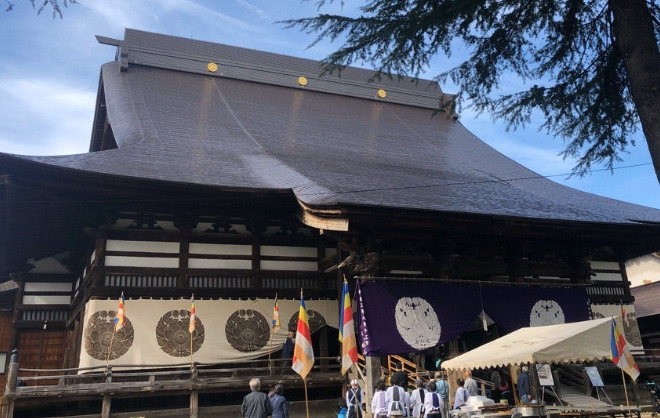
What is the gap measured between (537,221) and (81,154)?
30.7ft

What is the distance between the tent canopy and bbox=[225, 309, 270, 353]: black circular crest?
440 cm

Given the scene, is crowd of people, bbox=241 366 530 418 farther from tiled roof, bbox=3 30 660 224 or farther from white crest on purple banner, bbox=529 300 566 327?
tiled roof, bbox=3 30 660 224

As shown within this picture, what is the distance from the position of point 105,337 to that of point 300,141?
8068 mm

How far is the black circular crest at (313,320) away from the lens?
12422 mm

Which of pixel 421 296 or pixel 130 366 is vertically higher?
pixel 421 296

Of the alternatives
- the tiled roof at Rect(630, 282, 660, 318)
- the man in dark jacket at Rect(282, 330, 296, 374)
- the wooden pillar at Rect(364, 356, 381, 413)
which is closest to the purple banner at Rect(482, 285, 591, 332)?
the wooden pillar at Rect(364, 356, 381, 413)

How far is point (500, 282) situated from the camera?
40.9 ft

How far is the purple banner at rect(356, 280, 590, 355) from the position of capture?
36.0 feet

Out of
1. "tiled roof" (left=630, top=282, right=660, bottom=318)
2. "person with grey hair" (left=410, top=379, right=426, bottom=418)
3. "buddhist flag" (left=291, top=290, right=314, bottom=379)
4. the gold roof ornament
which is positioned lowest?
"person with grey hair" (left=410, top=379, right=426, bottom=418)

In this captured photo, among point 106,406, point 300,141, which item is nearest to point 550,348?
point 106,406

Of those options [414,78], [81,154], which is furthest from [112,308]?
[414,78]

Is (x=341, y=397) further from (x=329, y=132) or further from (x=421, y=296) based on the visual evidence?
(x=329, y=132)

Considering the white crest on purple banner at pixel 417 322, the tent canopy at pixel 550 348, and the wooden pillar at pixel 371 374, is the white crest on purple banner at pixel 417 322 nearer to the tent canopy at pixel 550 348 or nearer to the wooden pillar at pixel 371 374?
the wooden pillar at pixel 371 374

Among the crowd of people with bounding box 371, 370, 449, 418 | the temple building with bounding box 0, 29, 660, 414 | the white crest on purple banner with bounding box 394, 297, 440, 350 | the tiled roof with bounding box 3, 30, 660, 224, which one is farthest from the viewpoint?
the tiled roof with bounding box 3, 30, 660, 224
